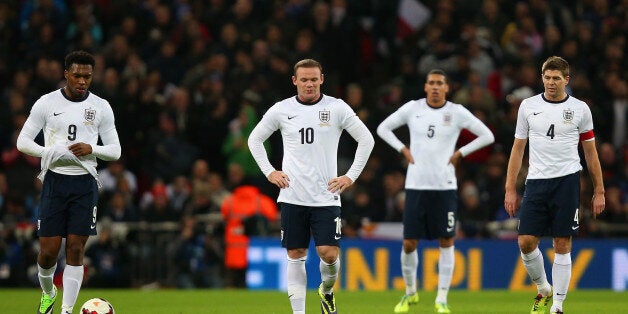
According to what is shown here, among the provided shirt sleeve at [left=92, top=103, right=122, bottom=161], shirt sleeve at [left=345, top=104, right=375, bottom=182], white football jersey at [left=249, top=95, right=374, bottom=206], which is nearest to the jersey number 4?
shirt sleeve at [left=345, top=104, right=375, bottom=182]

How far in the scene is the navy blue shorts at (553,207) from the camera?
11.7 metres

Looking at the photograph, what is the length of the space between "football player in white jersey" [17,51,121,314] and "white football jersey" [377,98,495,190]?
4307 millimetres

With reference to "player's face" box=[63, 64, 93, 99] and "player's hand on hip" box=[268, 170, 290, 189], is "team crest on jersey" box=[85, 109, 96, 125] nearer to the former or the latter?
"player's face" box=[63, 64, 93, 99]

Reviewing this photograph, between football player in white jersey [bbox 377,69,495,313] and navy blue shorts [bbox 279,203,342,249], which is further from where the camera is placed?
football player in white jersey [bbox 377,69,495,313]

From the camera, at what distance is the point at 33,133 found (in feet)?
36.8

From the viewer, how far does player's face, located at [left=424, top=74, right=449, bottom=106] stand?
1421 centimetres

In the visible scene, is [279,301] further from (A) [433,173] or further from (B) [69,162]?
(B) [69,162]

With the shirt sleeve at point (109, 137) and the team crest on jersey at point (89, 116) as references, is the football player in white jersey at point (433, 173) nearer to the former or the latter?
the shirt sleeve at point (109, 137)

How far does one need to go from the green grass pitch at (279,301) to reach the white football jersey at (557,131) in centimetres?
238

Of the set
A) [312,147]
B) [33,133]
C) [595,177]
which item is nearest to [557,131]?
[595,177]

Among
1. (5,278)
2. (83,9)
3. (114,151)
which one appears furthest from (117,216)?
(114,151)

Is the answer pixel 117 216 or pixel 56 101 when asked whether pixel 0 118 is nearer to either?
pixel 117 216

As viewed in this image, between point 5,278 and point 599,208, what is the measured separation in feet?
33.9

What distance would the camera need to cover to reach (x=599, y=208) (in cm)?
1165
